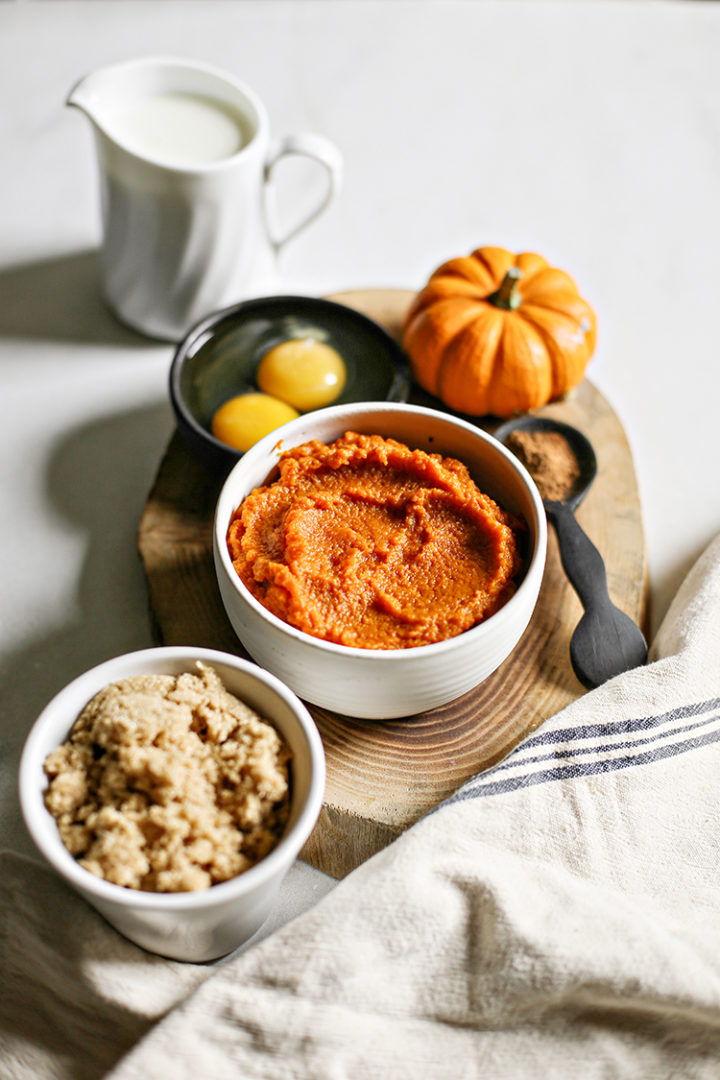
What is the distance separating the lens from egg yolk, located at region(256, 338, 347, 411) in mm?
2201

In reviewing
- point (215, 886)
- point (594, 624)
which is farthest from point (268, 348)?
point (215, 886)

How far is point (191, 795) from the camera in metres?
1.41

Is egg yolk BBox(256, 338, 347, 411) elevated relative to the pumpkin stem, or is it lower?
lower

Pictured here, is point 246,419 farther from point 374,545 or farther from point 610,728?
point 610,728

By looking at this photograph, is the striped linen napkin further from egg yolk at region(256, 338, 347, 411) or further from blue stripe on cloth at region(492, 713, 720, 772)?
egg yolk at region(256, 338, 347, 411)

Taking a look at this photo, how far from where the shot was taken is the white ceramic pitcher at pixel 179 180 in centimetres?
221

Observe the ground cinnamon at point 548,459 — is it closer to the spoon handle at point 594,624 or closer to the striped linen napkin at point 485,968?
the spoon handle at point 594,624

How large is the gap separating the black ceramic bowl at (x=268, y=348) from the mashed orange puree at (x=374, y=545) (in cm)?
32

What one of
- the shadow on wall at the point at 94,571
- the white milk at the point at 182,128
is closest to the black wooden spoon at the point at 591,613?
the shadow on wall at the point at 94,571

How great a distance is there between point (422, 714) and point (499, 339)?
918mm

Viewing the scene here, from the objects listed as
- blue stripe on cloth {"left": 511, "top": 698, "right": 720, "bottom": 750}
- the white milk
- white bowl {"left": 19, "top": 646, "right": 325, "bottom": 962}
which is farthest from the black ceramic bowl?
blue stripe on cloth {"left": 511, "top": 698, "right": 720, "bottom": 750}

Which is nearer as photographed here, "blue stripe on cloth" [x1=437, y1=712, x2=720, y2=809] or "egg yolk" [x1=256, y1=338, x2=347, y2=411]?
"blue stripe on cloth" [x1=437, y1=712, x2=720, y2=809]

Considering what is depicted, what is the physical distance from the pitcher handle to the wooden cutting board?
0.74 meters

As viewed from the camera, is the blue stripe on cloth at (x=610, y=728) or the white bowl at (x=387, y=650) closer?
the white bowl at (x=387, y=650)
